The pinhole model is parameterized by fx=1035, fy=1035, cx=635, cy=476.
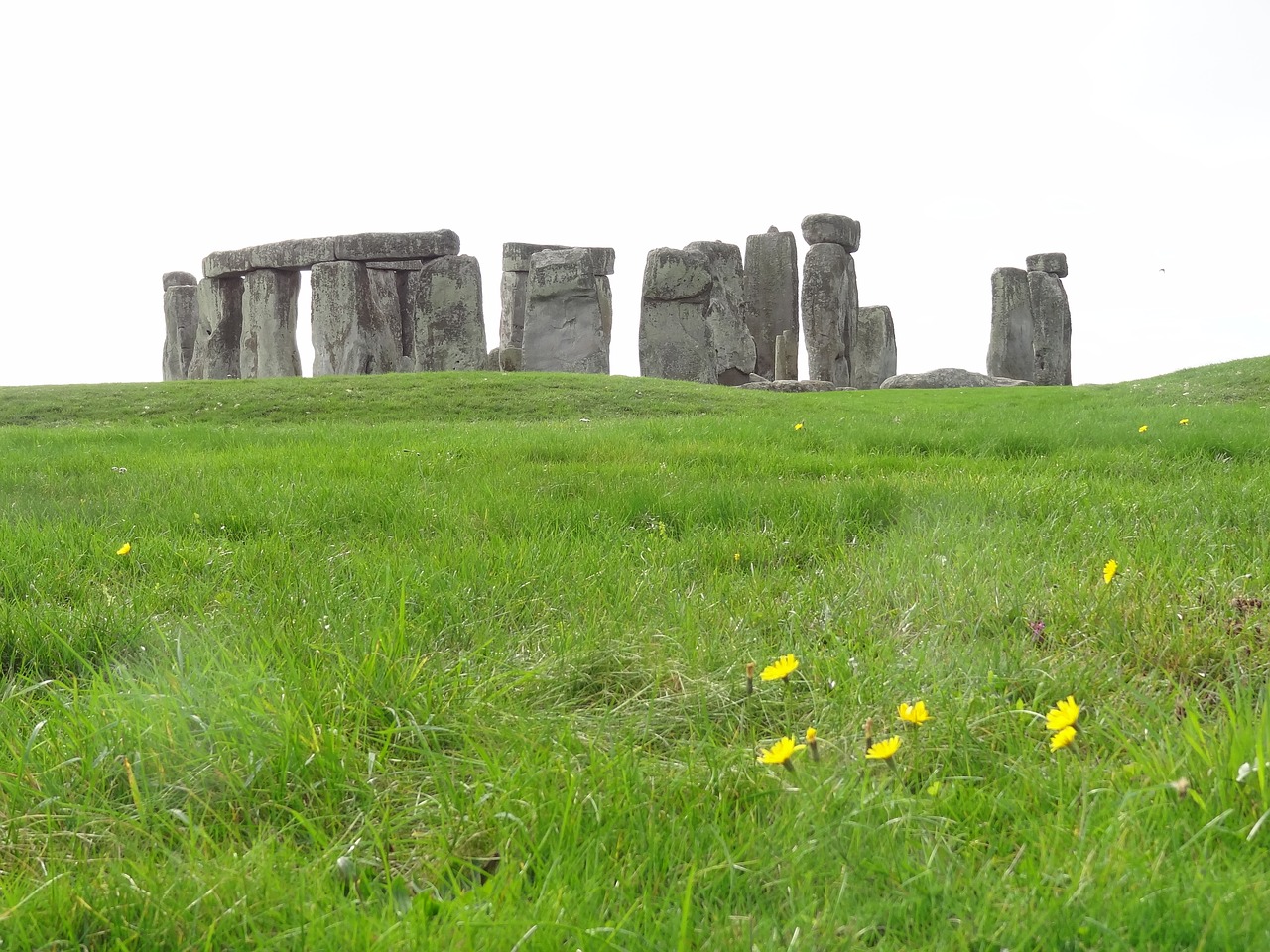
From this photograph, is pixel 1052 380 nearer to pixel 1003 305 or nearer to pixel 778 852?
pixel 1003 305

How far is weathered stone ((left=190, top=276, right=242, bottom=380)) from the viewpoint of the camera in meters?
25.8

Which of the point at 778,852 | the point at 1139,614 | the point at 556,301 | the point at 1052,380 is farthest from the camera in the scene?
the point at 1052,380

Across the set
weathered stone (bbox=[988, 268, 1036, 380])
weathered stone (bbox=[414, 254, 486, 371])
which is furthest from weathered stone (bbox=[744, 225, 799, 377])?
weathered stone (bbox=[414, 254, 486, 371])

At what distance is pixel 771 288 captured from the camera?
2791cm

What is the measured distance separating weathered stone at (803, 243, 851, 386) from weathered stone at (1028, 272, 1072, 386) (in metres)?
5.43

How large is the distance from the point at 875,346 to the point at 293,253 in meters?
15.4

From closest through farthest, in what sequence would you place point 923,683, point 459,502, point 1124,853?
point 1124,853 < point 923,683 < point 459,502

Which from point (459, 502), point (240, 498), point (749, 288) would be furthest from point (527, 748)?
point (749, 288)

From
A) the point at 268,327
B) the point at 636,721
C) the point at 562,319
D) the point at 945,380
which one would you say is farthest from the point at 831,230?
the point at 636,721

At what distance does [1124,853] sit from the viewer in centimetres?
139

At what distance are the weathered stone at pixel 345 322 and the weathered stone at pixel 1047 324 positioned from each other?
16.8m

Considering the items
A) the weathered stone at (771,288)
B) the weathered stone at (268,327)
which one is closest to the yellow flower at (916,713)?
the weathered stone at (268,327)

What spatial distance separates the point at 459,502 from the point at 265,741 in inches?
98.4

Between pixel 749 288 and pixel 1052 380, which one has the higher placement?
pixel 749 288
